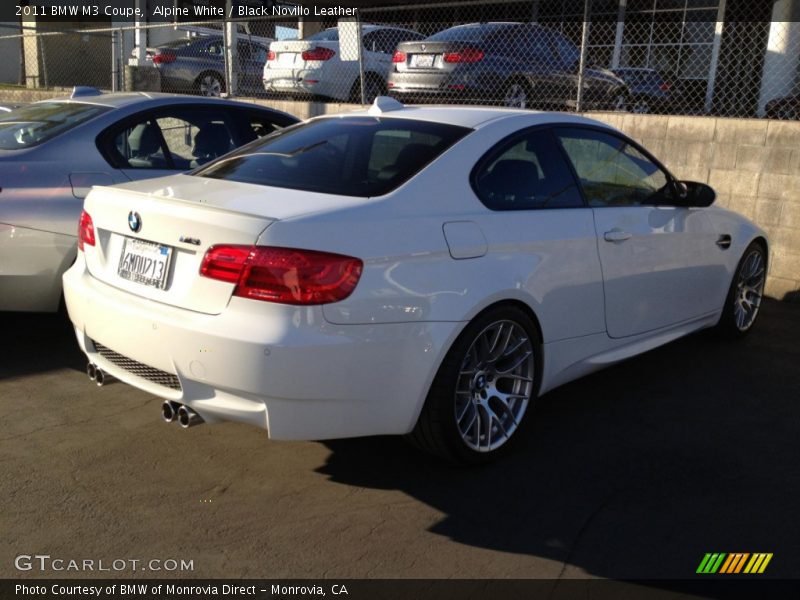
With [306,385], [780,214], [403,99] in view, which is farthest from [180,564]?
[403,99]

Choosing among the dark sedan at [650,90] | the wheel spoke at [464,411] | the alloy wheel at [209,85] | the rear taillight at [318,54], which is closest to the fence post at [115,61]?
the alloy wheel at [209,85]

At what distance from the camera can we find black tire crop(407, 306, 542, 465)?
3.68m

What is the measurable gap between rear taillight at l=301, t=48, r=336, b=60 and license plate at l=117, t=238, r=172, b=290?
9269 millimetres

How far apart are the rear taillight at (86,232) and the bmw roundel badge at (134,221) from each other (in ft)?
1.40

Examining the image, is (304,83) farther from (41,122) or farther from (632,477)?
(632,477)

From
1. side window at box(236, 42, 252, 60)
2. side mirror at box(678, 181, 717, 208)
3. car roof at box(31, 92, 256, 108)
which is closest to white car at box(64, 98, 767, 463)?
side mirror at box(678, 181, 717, 208)

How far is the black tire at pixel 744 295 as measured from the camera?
5.90 meters

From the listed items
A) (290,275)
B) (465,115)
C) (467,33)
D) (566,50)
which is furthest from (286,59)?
(290,275)

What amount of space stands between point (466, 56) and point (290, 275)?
341 inches

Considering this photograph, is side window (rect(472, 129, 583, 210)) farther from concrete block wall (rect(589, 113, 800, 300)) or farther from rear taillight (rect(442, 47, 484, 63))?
rear taillight (rect(442, 47, 484, 63))

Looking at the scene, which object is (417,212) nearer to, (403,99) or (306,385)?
(306,385)

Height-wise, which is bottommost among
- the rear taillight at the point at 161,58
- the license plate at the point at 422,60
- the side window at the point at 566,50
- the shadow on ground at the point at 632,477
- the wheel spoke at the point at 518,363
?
the shadow on ground at the point at 632,477

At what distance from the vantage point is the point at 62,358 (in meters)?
5.39

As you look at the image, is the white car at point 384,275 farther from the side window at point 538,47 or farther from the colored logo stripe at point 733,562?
the side window at point 538,47
